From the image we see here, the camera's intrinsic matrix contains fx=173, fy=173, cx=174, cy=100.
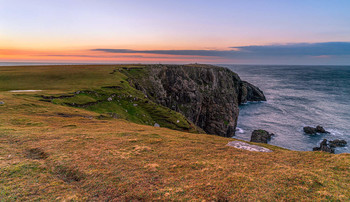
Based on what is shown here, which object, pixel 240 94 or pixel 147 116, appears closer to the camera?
pixel 147 116

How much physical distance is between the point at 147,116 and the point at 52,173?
3606 centimetres

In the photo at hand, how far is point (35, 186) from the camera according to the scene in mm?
Answer: 11133

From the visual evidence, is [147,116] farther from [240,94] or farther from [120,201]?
[240,94]

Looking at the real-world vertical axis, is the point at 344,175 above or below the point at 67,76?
below

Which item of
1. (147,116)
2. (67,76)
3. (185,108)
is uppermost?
(67,76)

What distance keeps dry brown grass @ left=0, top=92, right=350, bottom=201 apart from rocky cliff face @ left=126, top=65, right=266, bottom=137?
59.3 metres

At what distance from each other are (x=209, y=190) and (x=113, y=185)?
6.55m

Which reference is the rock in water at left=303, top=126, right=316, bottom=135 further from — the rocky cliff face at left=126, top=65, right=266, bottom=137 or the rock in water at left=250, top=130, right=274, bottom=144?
the rocky cliff face at left=126, top=65, right=266, bottom=137

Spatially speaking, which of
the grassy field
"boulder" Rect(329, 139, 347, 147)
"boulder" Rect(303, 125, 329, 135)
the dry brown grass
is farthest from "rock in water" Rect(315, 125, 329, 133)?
the grassy field

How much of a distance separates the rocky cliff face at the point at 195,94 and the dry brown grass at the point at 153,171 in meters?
59.3

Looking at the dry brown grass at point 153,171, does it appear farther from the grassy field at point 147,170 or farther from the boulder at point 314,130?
the boulder at point 314,130

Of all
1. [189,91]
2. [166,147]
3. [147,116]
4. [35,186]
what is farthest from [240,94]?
[35,186]

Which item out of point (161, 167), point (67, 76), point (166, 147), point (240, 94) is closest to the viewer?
point (161, 167)

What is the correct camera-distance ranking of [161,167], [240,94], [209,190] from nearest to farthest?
[209,190] < [161,167] < [240,94]
